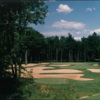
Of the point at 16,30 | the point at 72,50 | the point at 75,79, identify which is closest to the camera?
the point at 16,30

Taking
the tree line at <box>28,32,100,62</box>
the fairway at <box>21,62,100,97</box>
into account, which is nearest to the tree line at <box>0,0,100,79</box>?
the fairway at <box>21,62,100,97</box>

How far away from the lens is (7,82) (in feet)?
49.1

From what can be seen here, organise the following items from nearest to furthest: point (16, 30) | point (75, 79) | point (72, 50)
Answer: point (16, 30) → point (75, 79) → point (72, 50)

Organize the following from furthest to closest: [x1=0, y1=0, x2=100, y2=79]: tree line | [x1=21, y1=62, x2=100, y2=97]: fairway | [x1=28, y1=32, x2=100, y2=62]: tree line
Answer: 1. [x1=28, y1=32, x2=100, y2=62]: tree line
2. [x1=21, y1=62, x2=100, y2=97]: fairway
3. [x1=0, y1=0, x2=100, y2=79]: tree line

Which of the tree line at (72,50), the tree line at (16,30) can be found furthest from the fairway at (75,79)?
the tree line at (72,50)

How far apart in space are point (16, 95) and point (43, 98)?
2270 millimetres

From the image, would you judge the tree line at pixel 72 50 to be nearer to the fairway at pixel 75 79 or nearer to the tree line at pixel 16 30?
the fairway at pixel 75 79

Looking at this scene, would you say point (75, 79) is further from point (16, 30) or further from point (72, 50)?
point (72, 50)

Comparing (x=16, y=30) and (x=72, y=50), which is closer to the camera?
(x=16, y=30)

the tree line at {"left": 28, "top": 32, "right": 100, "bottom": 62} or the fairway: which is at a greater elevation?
the tree line at {"left": 28, "top": 32, "right": 100, "bottom": 62}

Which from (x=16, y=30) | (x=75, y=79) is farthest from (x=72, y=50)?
(x=16, y=30)

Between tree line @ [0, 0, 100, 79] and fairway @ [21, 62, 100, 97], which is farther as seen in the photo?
fairway @ [21, 62, 100, 97]

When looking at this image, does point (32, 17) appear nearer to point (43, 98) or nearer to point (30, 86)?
point (30, 86)

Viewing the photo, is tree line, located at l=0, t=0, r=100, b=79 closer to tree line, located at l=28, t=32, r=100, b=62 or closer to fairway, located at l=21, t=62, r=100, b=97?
fairway, located at l=21, t=62, r=100, b=97
